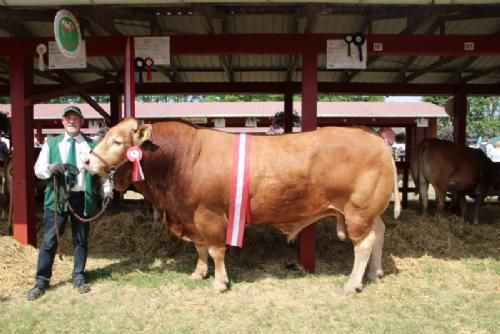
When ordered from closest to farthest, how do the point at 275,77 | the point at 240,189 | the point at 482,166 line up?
the point at 240,189 → the point at 482,166 → the point at 275,77

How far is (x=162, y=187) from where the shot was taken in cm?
541

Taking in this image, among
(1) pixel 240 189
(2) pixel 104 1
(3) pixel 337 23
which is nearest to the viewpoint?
(2) pixel 104 1

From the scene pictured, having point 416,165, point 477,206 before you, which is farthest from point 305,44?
point 477,206

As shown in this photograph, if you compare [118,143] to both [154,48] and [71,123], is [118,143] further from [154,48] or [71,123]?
[154,48]

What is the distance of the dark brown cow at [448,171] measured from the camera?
8.69m

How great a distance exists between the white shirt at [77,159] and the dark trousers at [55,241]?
0.60 ft

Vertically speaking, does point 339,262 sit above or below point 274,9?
below

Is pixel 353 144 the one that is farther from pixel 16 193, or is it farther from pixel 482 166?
pixel 482 166

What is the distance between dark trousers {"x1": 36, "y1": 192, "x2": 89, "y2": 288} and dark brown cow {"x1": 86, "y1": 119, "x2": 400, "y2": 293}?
494 millimetres

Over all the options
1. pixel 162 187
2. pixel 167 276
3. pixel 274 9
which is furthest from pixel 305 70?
pixel 167 276

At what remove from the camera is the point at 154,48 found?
5.91 m

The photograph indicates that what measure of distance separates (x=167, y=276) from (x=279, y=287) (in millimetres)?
1322

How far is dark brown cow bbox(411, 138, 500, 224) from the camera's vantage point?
8.69 m

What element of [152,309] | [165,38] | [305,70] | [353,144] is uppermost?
[165,38]
